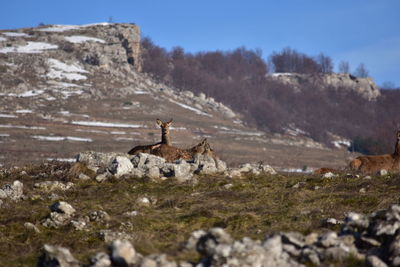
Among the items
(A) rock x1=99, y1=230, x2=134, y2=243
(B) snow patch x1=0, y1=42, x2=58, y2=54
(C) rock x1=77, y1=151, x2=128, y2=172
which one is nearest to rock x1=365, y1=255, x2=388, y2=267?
(A) rock x1=99, y1=230, x2=134, y2=243

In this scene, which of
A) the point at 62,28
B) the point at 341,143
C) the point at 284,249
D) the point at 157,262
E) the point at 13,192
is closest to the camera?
the point at 157,262

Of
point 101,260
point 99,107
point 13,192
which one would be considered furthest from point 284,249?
point 99,107

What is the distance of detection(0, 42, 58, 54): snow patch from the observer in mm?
120562

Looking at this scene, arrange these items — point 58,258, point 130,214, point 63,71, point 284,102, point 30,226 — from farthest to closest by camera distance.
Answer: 1. point 284,102
2. point 63,71
3. point 130,214
4. point 30,226
5. point 58,258

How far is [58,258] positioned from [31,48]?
124 m

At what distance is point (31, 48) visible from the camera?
125 meters

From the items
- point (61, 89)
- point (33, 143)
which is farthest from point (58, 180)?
point (61, 89)

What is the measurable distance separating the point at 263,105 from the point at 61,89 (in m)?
69.9

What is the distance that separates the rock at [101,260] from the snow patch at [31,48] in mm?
119026

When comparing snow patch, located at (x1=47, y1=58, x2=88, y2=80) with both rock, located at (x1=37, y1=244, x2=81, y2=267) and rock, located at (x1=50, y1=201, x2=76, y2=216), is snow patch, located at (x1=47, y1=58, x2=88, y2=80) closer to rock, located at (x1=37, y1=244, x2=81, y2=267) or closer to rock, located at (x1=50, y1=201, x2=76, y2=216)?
rock, located at (x1=50, y1=201, x2=76, y2=216)

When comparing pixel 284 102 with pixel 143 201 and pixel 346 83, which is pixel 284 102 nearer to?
pixel 346 83

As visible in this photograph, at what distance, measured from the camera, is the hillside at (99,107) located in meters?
73.6

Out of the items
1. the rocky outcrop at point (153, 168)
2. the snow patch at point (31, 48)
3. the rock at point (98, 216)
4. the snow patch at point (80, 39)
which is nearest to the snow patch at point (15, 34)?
the snow patch at point (31, 48)

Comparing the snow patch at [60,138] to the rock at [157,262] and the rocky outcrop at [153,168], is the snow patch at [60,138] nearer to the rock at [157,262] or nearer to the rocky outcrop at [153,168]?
the rocky outcrop at [153,168]
